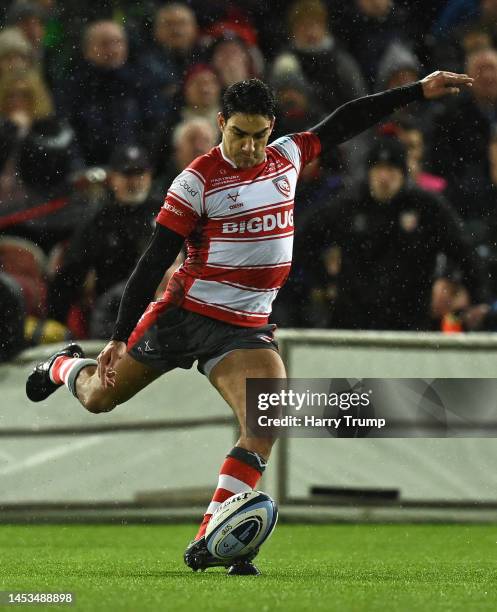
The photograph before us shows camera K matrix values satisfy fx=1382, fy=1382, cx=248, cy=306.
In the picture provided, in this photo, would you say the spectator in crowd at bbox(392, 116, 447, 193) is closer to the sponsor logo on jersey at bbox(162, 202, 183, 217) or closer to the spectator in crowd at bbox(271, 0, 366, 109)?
the spectator in crowd at bbox(271, 0, 366, 109)

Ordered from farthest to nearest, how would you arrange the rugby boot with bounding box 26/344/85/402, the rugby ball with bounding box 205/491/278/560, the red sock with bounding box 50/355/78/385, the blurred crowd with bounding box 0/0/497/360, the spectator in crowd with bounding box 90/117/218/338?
1. the spectator in crowd with bounding box 90/117/218/338
2. the blurred crowd with bounding box 0/0/497/360
3. the rugby boot with bounding box 26/344/85/402
4. the red sock with bounding box 50/355/78/385
5. the rugby ball with bounding box 205/491/278/560

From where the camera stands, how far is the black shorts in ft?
19.1

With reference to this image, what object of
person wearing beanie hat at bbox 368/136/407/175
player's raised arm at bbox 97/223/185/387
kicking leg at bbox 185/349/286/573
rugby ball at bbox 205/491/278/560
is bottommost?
rugby ball at bbox 205/491/278/560

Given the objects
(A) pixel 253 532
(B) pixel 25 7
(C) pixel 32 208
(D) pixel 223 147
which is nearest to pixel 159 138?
(C) pixel 32 208

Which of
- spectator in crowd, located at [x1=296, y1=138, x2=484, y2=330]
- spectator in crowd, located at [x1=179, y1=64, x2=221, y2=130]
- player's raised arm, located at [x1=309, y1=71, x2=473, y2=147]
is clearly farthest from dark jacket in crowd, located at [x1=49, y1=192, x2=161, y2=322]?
player's raised arm, located at [x1=309, y1=71, x2=473, y2=147]

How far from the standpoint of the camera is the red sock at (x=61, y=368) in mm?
6887

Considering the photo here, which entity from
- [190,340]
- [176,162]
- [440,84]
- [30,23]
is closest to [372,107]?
[440,84]

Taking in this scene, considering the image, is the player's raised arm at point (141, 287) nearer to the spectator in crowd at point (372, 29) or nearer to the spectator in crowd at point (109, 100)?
the spectator in crowd at point (109, 100)

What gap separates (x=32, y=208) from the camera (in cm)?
987

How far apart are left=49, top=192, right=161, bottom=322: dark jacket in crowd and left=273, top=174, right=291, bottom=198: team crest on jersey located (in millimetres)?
3022

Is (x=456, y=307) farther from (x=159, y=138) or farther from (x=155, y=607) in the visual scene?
(x=155, y=607)

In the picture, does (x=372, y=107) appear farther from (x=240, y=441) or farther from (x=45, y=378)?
(x=45, y=378)

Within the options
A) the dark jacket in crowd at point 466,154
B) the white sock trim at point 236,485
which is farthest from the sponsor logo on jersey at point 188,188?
the dark jacket in crowd at point 466,154

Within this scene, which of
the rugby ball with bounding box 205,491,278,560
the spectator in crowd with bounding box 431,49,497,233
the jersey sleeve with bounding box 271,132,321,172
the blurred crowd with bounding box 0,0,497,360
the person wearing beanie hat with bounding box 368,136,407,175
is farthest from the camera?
the spectator in crowd with bounding box 431,49,497,233
